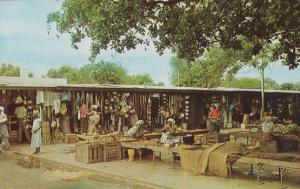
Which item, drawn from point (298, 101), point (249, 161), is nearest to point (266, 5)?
point (249, 161)

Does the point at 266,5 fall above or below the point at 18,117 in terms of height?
above

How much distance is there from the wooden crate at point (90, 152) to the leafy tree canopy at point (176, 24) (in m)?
2.97

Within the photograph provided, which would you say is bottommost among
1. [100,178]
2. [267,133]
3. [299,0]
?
[100,178]

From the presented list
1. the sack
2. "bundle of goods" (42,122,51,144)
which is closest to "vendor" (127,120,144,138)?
"bundle of goods" (42,122,51,144)

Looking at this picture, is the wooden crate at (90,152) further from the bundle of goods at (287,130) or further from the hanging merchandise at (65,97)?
the hanging merchandise at (65,97)

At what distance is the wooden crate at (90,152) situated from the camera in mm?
14203

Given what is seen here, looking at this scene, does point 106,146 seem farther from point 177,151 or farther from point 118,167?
point 177,151

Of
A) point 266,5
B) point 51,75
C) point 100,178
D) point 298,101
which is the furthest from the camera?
point 51,75

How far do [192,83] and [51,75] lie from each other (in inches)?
1143

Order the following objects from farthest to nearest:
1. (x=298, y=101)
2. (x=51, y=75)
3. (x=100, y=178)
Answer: (x=51, y=75), (x=298, y=101), (x=100, y=178)

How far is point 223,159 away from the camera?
11.3 m

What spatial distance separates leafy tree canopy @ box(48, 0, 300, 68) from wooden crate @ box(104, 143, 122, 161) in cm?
319

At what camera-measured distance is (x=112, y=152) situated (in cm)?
1470

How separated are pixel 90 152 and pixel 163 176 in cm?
321
